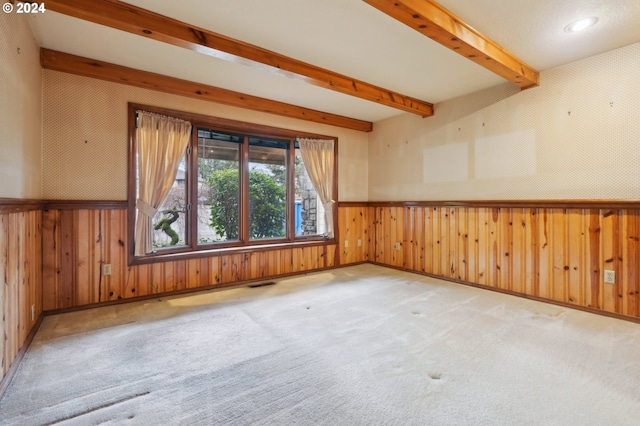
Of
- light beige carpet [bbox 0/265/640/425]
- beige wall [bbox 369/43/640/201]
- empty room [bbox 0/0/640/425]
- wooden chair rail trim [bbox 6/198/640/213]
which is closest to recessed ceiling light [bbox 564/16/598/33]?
empty room [bbox 0/0/640/425]

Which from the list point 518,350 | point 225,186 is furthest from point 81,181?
point 518,350

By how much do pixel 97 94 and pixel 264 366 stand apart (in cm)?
311

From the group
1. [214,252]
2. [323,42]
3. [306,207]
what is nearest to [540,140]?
[323,42]

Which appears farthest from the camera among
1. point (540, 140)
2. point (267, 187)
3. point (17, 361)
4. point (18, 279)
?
point (267, 187)

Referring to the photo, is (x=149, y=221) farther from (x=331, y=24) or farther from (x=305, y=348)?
(x=331, y=24)

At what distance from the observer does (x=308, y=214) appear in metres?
4.80

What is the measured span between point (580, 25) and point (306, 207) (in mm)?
3594

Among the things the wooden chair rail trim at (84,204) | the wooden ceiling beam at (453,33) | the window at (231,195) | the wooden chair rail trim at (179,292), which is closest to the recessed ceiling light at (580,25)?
the wooden ceiling beam at (453,33)

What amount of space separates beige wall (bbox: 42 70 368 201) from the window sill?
2.34 ft

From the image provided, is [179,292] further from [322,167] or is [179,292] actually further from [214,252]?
[322,167]

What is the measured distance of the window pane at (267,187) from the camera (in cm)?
419

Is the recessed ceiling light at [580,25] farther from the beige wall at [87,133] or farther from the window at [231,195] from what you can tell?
the beige wall at [87,133]

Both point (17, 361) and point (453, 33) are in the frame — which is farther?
point (453, 33)

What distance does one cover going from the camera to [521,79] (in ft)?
9.91
